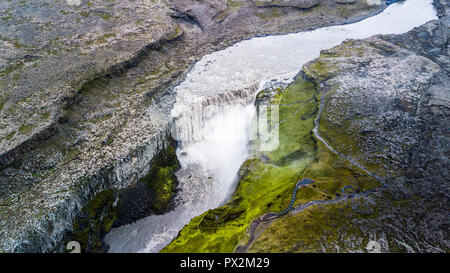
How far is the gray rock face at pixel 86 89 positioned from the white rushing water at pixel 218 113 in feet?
6.88

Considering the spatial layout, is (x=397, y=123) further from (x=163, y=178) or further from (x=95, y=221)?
(x=95, y=221)

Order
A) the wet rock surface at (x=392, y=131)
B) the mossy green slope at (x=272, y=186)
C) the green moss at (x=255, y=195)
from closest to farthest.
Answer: the wet rock surface at (x=392, y=131), the green moss at (x=255, y=195), the mossy green slope at (x=272, y=186)

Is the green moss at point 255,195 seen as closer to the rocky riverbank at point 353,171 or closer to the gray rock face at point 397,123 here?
the rocky riverbank at point 353,171

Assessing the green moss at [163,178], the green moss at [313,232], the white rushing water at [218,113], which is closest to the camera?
the green moss at [313,232]

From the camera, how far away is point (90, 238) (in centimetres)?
1878

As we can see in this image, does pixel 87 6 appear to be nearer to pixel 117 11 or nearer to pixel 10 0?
pixel 117 11

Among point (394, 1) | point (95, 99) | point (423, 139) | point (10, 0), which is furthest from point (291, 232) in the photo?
point (394, 1)

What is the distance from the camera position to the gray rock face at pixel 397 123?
1473cm

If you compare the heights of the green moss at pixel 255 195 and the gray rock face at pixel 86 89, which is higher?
the gray rock face at pixel 86 89

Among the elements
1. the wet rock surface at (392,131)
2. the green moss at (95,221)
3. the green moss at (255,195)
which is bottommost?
the green moss at (95,221)

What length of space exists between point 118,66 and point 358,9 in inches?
1383

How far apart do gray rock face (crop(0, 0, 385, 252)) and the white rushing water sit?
2098mm

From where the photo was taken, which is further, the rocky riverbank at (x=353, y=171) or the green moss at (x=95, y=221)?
the green moss at (x=95, y=221)

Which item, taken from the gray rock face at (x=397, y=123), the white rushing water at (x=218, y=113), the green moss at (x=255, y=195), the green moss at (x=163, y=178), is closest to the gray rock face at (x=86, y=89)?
the green moss at (x=163, y=178)
